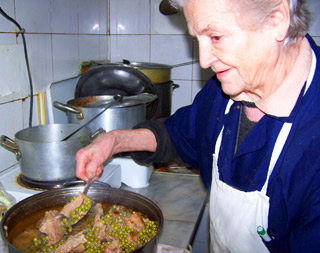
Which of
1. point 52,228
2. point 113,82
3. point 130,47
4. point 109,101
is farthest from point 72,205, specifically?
point 130,47

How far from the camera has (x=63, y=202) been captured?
40.9 inches

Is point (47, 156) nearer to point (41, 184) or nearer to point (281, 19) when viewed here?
point (41, 184)

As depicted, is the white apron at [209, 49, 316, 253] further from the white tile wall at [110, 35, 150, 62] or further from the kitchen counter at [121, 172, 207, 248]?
the white tile wall at [110, 35, 150, 62]

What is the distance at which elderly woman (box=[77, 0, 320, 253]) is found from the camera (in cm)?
75

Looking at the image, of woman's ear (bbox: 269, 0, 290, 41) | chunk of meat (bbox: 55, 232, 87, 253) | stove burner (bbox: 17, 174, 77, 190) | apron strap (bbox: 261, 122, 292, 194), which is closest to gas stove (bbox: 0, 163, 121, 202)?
stove burner (bbox: 17, 174, 77, 190)

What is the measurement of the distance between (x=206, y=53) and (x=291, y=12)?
0.21 metres

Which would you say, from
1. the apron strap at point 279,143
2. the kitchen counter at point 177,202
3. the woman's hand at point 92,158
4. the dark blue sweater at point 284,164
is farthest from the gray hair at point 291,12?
the kitchen counter at point 177,202

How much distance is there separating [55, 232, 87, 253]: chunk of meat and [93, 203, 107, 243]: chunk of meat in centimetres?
5

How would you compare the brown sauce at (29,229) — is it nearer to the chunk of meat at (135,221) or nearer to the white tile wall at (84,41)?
the chunk of meat at (135,221)

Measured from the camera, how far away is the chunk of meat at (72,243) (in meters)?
0.86

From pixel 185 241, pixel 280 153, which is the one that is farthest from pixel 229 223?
pixel 280 153

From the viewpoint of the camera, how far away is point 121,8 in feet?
7.41

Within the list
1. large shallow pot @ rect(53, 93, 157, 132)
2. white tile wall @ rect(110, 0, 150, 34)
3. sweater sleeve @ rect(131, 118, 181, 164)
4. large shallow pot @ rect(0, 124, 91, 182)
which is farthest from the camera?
white tile wall @ rect(110, 0, 150, 34)

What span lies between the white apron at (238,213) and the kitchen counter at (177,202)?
12cm
